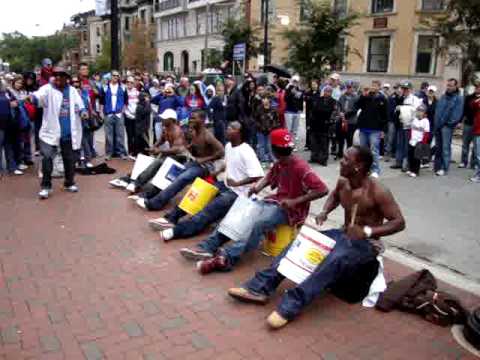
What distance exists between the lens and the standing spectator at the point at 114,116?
10.8 metres

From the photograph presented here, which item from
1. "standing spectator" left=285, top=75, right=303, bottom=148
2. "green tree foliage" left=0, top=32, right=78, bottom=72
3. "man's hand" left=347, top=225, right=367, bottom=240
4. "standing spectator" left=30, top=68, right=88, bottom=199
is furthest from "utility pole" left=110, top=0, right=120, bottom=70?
"green tree foliage" left=0, top=32, right=78, bottom=72

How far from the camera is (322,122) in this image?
10.3 m

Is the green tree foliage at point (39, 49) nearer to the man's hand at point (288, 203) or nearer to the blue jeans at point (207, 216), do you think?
the blue jeans at point (207, 216)

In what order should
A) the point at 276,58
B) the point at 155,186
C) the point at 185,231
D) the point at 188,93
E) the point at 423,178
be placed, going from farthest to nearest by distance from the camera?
the point at 276,58, the point at 188,93, the point at 423,178, the point at 155,186, the point at 185,231

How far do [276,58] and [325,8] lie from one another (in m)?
21.4

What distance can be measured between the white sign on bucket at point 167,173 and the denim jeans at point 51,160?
1.74 m

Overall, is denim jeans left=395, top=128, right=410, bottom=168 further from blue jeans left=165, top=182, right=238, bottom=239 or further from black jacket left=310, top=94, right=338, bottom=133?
blue jeans left=165, top=182, right=238, bottom=239

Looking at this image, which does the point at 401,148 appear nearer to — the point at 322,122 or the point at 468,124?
the point at 468,124

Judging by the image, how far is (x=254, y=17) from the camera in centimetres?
3794

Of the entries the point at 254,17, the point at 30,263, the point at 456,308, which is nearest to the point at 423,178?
the point at 456,308

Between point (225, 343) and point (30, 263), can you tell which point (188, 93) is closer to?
point (30, 263)

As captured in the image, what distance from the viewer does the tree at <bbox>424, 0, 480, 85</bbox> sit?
9852 mm

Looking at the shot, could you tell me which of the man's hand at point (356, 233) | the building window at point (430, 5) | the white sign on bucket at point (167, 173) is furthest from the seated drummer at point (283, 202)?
the building window at point (430, 5)

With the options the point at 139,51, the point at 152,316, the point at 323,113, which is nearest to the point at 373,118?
the point at 323,113
